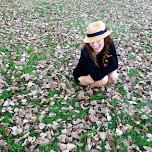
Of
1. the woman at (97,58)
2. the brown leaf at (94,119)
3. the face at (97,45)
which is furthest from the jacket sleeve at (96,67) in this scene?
the brown leaf at (94,119)

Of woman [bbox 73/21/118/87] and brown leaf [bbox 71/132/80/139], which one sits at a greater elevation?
woman [bbox 73/21/118/87]

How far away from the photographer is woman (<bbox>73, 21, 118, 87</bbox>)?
2.57 metres

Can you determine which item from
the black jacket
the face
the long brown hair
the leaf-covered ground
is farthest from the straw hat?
the leaf-covered ground

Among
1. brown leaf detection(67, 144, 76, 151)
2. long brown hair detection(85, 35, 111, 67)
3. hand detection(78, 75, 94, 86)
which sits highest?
long brown hair detection(85, 35, 111, 67)

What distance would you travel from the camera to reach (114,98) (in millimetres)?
3125

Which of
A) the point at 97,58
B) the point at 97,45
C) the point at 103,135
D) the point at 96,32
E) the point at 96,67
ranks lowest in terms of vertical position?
the point at 103,135

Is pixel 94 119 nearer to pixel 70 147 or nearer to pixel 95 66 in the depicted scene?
pixel 70 147

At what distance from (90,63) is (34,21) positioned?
5020 millimetres

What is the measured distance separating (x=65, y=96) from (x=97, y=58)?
1.08 m

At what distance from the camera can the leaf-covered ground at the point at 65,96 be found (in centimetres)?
237

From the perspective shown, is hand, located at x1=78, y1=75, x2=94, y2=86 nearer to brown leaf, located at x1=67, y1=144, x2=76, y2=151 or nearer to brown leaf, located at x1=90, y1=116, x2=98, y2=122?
brown leaf, located at x1=90, y1=116, x2=98, y2=122

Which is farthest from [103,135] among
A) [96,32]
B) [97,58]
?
[96,32]

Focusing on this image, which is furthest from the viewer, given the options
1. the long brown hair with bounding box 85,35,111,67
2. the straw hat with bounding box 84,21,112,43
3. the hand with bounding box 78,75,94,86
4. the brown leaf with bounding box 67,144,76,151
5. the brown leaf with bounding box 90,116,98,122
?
the hand with bounding box 78,75,94,86

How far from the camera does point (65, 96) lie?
3.16 meters
